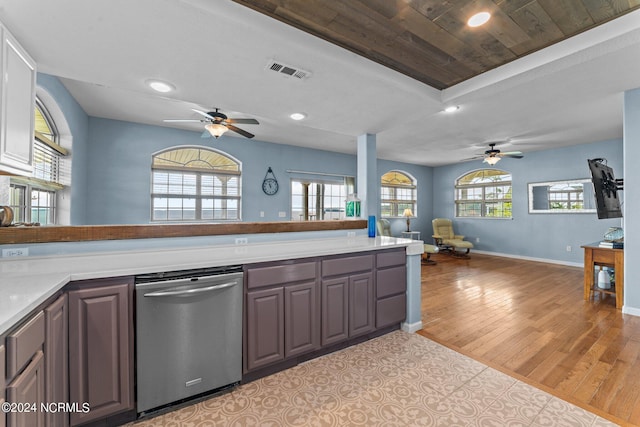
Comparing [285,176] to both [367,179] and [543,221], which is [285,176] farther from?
[543,221]

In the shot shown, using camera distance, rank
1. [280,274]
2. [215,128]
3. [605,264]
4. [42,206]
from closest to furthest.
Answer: [280,274] < [42,206] < [605,264] < [215,128]

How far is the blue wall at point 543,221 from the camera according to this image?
555cm

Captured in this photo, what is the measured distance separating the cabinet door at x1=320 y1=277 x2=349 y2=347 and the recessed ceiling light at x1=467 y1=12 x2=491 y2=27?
6.82 feet

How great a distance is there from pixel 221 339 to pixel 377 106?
2418 millimetres

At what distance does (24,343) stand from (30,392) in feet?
0.69

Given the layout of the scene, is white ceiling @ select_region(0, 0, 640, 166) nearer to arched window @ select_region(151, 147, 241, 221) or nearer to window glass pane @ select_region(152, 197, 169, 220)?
arched window @ select_region(151, 147, 241, 221)

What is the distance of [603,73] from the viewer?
2.51m

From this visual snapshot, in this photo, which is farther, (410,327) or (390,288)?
(410,327)

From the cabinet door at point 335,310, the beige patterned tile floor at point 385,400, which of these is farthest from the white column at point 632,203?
the cabinet door at point 335,310

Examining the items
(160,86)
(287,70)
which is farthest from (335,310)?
(160,86)

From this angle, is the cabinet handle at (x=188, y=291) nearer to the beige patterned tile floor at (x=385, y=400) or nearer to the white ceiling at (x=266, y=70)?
the beige patterned tile floor at (x=385, y=400)

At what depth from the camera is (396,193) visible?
7.99m

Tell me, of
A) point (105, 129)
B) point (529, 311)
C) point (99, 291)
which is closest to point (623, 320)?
point (529, 311)

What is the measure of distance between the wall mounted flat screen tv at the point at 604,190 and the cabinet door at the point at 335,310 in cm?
318
